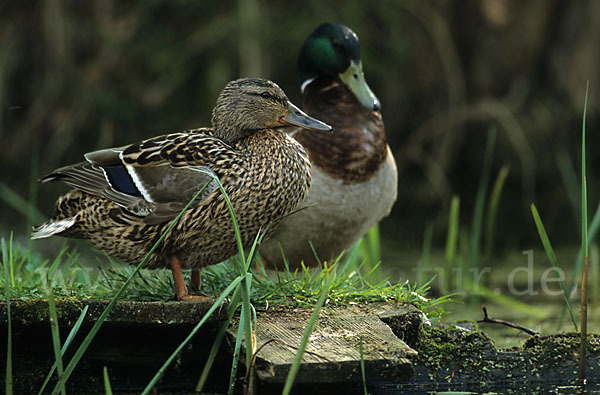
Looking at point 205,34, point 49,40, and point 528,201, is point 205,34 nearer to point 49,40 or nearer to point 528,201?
point 49,40

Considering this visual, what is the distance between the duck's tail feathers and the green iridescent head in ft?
Result: 4.71

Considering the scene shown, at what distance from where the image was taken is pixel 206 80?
23.5 ft

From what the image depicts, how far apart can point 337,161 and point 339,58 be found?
499 mm

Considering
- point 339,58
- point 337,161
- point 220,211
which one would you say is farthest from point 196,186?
point 339,58

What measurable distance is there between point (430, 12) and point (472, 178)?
1349 mm

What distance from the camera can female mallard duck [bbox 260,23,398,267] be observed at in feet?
12.5

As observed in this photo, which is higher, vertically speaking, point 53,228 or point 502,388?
point 53,228

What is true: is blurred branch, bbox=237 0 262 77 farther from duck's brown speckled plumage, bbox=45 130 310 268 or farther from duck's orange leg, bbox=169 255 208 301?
duck's orange leg, bbox=169 255 208 301

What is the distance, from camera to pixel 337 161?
3818 mm

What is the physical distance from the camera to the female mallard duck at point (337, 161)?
380 centimetres

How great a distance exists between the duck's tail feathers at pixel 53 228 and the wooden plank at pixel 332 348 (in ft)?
2.36

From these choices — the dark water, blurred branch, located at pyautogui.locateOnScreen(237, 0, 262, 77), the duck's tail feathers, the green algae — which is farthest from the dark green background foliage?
the green algae

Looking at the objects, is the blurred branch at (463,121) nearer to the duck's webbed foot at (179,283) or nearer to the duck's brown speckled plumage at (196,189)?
the duck's brown speckled plumage at (196,189)

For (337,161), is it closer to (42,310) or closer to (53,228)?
(53,228)
